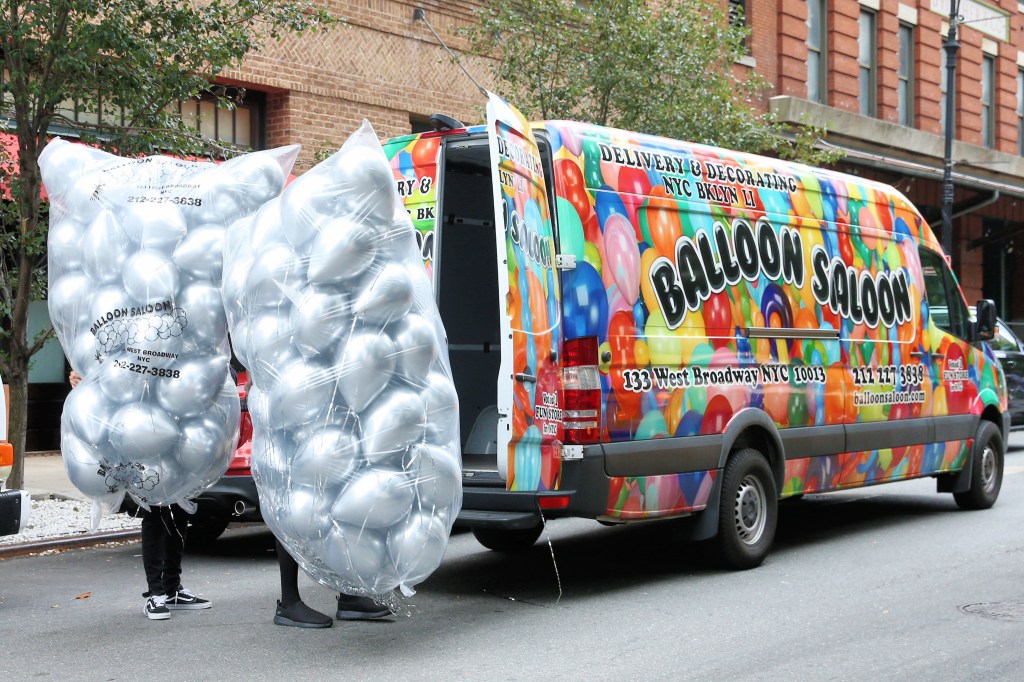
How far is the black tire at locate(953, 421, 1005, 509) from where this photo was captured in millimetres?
11102

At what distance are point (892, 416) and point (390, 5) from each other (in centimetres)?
1012

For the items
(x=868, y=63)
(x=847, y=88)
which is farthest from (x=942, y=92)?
(x=847, y=88)

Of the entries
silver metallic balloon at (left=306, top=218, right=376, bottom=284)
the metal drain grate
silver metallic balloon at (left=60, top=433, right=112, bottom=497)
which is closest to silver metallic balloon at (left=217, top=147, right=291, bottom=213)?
silver metallic balloon at (left=306, top=218, right=376, bottom=284)

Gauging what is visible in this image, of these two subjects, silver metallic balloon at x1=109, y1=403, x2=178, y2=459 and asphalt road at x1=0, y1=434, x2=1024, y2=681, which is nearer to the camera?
asphalt road at x1=0, y1=434, x2=1024, y2=681

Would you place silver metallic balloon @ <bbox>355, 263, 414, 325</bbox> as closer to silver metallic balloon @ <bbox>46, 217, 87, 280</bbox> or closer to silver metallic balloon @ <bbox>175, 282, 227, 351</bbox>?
silver metallic balloon @ <bbox>175, 282, 227, 351</bbox>

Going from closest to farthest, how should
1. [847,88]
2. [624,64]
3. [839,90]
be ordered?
1. [624,64]
2. [839,90]
3. [847,88]

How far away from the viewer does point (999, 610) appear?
283 inches

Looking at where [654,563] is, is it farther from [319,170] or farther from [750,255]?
[319,170]

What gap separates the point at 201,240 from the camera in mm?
6523

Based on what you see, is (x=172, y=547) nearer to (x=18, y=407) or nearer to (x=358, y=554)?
(x=358, y=554)

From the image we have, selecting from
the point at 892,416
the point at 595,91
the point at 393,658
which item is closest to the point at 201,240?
the point at 393,658

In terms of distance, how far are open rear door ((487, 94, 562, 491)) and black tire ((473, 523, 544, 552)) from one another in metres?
1.98

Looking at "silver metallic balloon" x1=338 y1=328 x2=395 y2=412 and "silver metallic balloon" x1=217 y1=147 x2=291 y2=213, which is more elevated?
"silver metallic balloon" x1=217 y1=147 x2=291 y2=213

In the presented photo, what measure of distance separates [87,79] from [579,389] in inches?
222
